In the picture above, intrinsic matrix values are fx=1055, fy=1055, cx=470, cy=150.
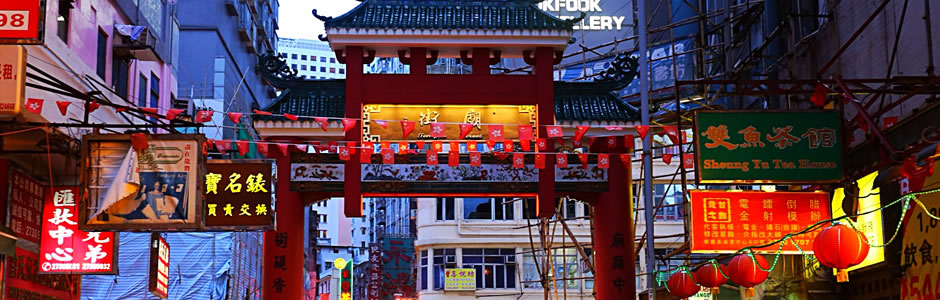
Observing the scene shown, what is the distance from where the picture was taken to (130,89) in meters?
19.0

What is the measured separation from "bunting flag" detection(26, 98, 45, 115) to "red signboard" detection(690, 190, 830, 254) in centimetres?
861

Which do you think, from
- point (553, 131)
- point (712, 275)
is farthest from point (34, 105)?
point (712, 275)

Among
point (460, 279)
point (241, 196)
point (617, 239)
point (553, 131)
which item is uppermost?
point (553, 131)

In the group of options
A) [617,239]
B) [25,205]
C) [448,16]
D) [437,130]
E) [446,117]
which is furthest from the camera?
[448,16]

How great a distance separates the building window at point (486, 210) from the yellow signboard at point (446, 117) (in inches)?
675

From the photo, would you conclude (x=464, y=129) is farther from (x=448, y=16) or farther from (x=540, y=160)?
(x=448, y=16)

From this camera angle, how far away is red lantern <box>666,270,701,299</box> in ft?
52.6

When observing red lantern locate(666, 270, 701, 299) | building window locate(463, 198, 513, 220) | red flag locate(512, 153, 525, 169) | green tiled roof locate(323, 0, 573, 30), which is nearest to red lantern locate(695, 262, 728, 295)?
red lantern locate(666, 270, 701, 299)

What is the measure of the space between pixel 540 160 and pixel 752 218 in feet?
14.7

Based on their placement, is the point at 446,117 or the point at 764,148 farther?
the point at 446,117

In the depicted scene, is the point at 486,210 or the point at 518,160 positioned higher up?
the point at 518,160

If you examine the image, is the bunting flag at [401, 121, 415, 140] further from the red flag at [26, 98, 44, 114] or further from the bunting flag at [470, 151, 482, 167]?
the red flag at [26, 98, 44, 114]

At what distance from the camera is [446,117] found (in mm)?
18531

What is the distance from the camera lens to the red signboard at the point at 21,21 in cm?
1018
